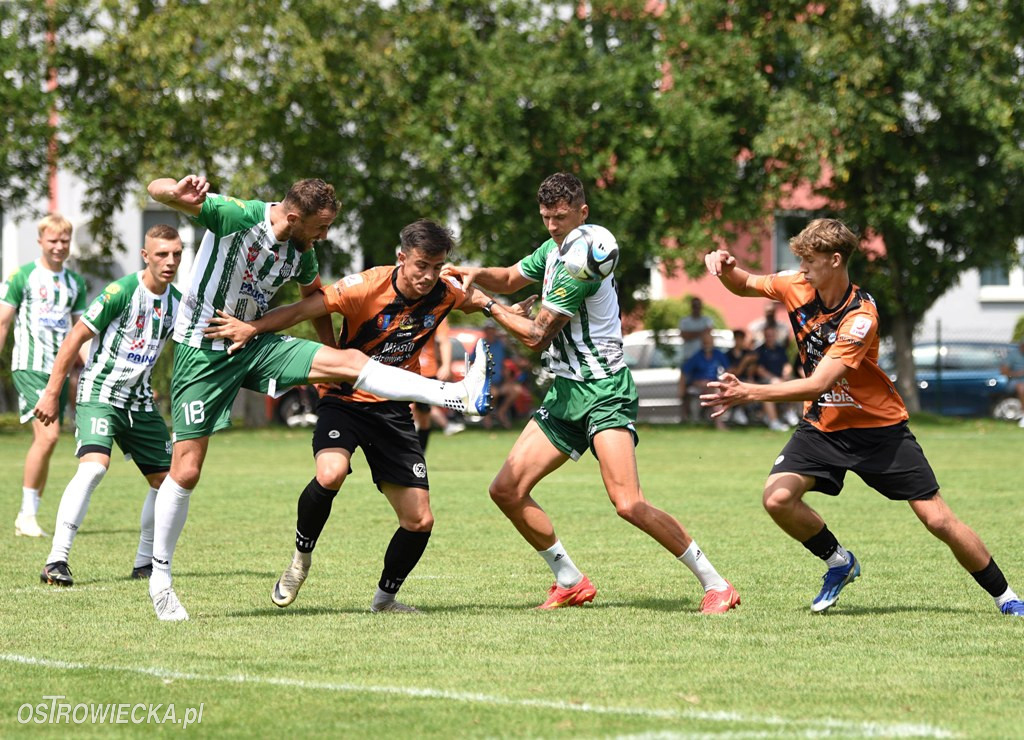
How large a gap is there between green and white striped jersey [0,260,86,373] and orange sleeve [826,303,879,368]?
6.25 metres

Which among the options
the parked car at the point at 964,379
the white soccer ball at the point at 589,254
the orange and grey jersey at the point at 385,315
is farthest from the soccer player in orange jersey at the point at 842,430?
the parked car at the point at 964,379

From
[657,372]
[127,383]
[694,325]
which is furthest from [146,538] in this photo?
[657,372]

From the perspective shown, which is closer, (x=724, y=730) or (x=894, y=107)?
(x=724, y=730)

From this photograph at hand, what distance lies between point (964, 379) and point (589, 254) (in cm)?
2317

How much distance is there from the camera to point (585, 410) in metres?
7.80

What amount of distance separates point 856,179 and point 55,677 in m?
22.8

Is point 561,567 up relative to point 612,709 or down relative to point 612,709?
down

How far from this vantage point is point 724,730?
5.06 meters

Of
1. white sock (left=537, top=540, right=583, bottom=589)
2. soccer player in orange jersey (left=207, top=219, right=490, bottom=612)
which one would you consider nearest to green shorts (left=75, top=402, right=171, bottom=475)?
soccer player in orange jersey (left=207, top=219, right=490, bottom=612)

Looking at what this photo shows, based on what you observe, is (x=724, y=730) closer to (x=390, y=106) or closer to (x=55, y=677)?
(x=55, y=677)

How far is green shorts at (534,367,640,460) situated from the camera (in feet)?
25.5

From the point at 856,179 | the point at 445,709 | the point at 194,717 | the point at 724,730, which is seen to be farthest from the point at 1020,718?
the point at 856,179

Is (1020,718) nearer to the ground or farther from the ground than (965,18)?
nearer to the ground

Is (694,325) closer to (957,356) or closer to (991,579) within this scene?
(957,356)
